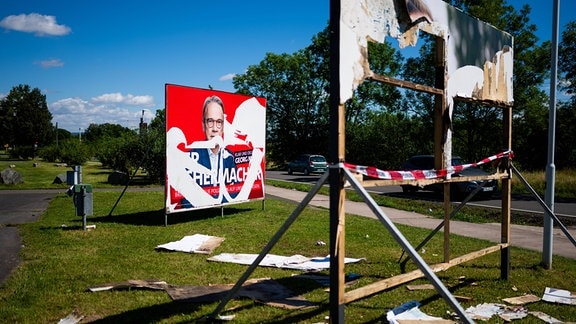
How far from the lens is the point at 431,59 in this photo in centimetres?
2598

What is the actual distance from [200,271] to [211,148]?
5.29m

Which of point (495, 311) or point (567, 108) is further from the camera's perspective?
point (567, 108)

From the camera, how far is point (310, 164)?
34.8 metres

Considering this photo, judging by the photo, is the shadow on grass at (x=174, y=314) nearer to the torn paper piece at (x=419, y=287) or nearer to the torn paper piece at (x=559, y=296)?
the torn paper piece at (x=419, y=287)

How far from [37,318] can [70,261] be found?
2.56m

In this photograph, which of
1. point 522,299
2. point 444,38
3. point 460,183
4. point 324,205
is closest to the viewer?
point 444,38

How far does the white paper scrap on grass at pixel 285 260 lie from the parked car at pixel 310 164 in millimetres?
27115

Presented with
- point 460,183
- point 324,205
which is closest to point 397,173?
point 324,205

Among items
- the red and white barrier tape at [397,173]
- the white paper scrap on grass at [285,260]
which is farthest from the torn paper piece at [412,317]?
the white paper scrap on grass at [285,260]

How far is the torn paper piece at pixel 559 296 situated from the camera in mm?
5047

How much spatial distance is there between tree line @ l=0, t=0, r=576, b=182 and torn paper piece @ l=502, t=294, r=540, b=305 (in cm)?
327

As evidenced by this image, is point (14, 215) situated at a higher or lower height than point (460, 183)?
lower

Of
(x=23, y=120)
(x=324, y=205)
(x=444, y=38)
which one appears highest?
(x=23, y=120)

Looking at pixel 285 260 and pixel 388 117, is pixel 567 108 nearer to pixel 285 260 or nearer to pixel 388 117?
pixel 388 117
